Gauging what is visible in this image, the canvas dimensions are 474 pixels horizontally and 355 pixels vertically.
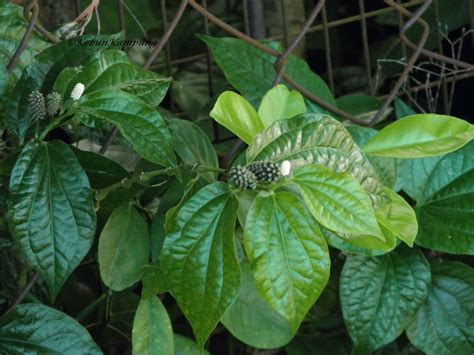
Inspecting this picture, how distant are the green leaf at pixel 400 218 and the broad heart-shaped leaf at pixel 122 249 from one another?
361 mm

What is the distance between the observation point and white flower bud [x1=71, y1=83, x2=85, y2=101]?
42.9 inches

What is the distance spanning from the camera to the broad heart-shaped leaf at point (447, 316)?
4.60ft

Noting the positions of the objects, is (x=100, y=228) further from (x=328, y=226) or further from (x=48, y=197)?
(x=328, y=226)

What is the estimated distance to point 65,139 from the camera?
1.46 m

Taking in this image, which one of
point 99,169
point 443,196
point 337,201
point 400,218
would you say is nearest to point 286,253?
point 337,201

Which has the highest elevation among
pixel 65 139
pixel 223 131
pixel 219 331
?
Result: pixel 65 139

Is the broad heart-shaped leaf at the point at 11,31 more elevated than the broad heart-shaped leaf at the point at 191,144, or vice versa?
the broad heart-shaped leaf at the point at 11,31

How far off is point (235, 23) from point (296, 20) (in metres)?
0.23

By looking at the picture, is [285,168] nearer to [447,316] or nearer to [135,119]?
[135,119]

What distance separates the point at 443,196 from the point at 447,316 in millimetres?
183

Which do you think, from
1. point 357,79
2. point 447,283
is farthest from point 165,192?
point 357,79

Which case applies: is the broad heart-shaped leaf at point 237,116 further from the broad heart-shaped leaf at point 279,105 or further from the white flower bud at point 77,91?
the white flower bud at point 77,91

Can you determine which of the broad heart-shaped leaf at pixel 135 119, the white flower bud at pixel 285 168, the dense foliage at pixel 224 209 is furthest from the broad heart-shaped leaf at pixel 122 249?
the white flower bud at pixel 285 168

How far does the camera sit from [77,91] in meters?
1.09
